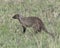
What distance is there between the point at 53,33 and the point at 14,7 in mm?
2293

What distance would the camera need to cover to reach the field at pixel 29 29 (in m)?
7.05

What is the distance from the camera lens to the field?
7051 millimetres

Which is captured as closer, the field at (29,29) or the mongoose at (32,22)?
the field at (29,29)

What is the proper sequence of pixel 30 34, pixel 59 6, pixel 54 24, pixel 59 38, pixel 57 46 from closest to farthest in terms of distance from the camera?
pixel 57 46, pixel 59 38, pixel 30 34, pixel 54 24, pixel 59 6

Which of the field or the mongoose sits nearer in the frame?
the field

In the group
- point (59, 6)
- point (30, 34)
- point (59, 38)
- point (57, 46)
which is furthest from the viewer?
point (59, 6)

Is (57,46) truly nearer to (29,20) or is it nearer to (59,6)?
(29,20)

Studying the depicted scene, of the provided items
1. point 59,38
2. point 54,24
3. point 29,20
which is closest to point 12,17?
point 29,20

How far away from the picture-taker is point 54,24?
27.0ft

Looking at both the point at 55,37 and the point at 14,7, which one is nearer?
the point at 55,37

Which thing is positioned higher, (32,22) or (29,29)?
(32,22)

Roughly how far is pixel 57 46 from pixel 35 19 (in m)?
1.37

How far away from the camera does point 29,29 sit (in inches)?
319

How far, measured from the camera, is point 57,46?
6.79 m
